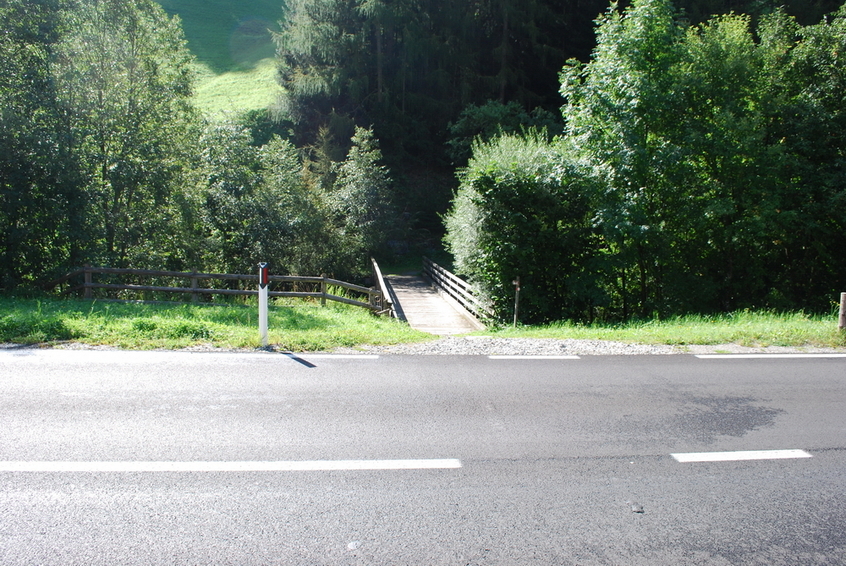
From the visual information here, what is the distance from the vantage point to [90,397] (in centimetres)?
549

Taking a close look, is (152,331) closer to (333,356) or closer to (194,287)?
(333,356)

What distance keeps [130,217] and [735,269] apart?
63.6ft

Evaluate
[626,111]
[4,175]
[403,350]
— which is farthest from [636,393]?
[4,175]

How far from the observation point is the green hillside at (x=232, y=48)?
52375mm

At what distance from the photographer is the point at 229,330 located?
8.51 metres

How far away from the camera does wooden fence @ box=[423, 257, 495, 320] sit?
16406mm

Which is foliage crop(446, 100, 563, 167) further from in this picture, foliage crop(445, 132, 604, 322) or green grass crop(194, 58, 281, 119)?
foliage crop(445, 132, 604, 322)

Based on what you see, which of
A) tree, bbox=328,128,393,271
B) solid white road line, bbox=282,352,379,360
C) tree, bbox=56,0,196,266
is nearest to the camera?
solid white road line, bbox=282,352,379,360

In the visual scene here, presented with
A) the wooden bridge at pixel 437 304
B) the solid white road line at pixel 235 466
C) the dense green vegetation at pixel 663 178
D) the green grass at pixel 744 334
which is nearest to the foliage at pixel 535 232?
the dense green vegetation at pixel 663 178

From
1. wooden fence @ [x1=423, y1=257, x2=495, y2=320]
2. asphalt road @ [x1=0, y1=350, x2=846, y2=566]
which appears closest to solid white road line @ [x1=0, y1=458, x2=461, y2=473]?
asphalt road @ [x1=0, y1=350, x2=846, y2=566]

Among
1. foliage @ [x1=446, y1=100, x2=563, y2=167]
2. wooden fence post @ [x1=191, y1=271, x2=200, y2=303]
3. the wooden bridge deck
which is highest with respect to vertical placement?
foliage @ [x1=446, y1=100, x2=563, y2=167]

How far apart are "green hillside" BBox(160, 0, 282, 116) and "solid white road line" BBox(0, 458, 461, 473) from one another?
150 ft

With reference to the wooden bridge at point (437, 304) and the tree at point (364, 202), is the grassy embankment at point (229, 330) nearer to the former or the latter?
the wooden bridge at point (437, 304)

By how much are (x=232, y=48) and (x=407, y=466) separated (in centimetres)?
7472
